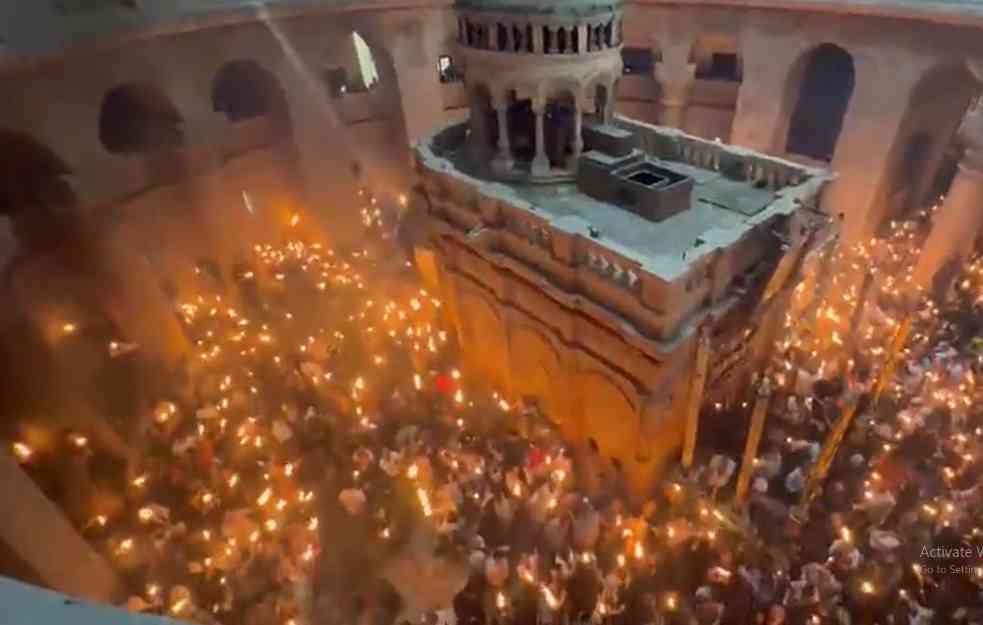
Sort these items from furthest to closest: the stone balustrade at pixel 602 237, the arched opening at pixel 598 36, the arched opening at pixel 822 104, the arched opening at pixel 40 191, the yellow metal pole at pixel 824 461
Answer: the arched opening at pixel 822 104 < the arched opening at pixel 40 191 < the arched opening at pixel 598 36 < the yellow metal pole at pixel 824 461 < the stone balustrade at pixel 602 237

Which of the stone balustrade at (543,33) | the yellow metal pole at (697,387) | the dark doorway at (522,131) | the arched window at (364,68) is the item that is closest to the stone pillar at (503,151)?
the dark doorway at (522,131)

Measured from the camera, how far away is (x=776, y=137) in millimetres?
16578

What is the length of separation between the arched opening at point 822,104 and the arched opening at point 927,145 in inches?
66.5

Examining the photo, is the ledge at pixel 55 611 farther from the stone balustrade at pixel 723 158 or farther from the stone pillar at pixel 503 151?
the stone balustrade at pixel 723 158

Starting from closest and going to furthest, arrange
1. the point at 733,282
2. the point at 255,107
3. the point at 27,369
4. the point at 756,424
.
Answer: the point at 756,424 → the point at 733,282 → the point at 27,369 → the point at 255,107

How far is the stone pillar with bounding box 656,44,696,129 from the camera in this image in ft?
55.8

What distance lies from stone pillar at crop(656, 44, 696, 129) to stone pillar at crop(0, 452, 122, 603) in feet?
51.7

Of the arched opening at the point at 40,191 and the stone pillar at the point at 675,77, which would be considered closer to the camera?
the arched opening at the point at 40,191

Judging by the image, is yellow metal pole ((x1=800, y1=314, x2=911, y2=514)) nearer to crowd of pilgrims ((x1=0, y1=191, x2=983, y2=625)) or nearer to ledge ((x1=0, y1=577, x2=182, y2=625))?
crowd of pilgrims ((x1=0, y1=191, x2=983, y2=625))

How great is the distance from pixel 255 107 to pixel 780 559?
16.0m

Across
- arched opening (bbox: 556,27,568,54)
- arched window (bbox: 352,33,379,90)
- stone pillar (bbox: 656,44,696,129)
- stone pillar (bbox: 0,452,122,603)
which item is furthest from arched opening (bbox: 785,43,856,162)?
stone pillar (bbox: 0,452,122,603)

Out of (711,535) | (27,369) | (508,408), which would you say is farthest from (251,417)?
(711,535)

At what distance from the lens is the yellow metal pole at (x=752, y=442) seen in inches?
A: 338

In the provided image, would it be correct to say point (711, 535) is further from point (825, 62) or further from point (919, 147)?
point (825, 62)
